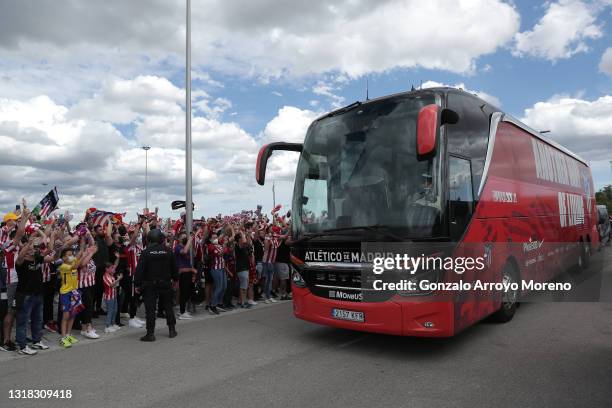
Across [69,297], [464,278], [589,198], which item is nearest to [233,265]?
[69,297]

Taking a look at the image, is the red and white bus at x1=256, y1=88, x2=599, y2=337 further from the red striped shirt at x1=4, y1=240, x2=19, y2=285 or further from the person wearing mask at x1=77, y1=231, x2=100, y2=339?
the red striped shirt at x1=4, y1=240, x2=19, y2=285

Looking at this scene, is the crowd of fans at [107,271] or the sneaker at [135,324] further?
the sneaker at [135,324]

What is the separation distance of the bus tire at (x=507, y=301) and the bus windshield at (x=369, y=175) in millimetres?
2282

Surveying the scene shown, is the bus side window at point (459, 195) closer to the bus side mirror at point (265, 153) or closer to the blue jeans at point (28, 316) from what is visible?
the bus side mirror at point (265, 153)

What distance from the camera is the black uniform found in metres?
7.06

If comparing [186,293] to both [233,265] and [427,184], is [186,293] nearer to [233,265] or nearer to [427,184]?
Result: [233,265]

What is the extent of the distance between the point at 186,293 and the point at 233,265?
3.71ft

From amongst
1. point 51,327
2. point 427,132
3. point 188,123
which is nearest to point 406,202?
point 427,132

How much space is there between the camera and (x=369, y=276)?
5383 millimetres

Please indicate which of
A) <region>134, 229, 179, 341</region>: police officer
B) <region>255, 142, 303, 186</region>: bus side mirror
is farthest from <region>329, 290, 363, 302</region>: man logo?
<region>134, 229, 179, 341</region>: police officer

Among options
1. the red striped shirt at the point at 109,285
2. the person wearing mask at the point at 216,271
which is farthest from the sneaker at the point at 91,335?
the person wearing mask at the point at 216,271

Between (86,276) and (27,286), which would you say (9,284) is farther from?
(86,276)

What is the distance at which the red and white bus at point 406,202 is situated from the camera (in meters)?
5.22

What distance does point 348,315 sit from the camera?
5.59 metres
